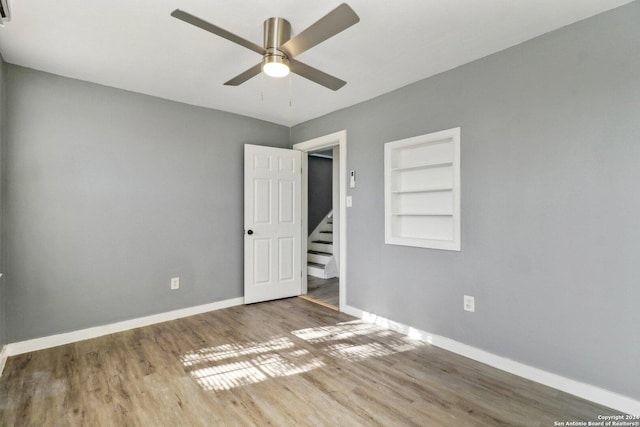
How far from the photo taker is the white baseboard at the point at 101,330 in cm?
266

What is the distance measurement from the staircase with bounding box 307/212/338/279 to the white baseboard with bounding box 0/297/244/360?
6.37ft

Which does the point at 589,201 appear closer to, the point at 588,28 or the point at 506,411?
the point at 588,28

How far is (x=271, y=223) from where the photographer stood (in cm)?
414

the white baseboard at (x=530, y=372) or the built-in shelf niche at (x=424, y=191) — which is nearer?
the white baseboard at (x=530, y=372)

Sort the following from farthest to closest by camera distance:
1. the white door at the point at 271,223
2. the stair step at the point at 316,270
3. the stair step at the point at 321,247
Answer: the stair step at the point at 321,247
the stair step at the point at 316,270
the white door at the point at 271,223

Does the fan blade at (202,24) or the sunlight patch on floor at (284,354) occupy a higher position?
the fan blade at (202,24)

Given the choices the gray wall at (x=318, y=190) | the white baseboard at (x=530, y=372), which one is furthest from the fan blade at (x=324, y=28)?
the gray wall at (x=318, y=190)

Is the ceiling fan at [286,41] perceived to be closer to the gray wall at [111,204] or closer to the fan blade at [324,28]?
the fan blade at [324,28]

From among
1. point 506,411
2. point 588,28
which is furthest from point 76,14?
point 506,411

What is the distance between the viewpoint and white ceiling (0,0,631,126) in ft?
6.24

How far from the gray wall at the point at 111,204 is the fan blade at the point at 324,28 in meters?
2.15

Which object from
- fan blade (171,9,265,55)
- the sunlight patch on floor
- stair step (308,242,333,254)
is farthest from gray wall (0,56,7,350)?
stair step (308,242,333,254)

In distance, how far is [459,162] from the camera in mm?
2670

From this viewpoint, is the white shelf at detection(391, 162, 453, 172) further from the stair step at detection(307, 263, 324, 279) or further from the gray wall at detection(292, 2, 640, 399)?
the stair step at detection(307, 263, 324, 279)
